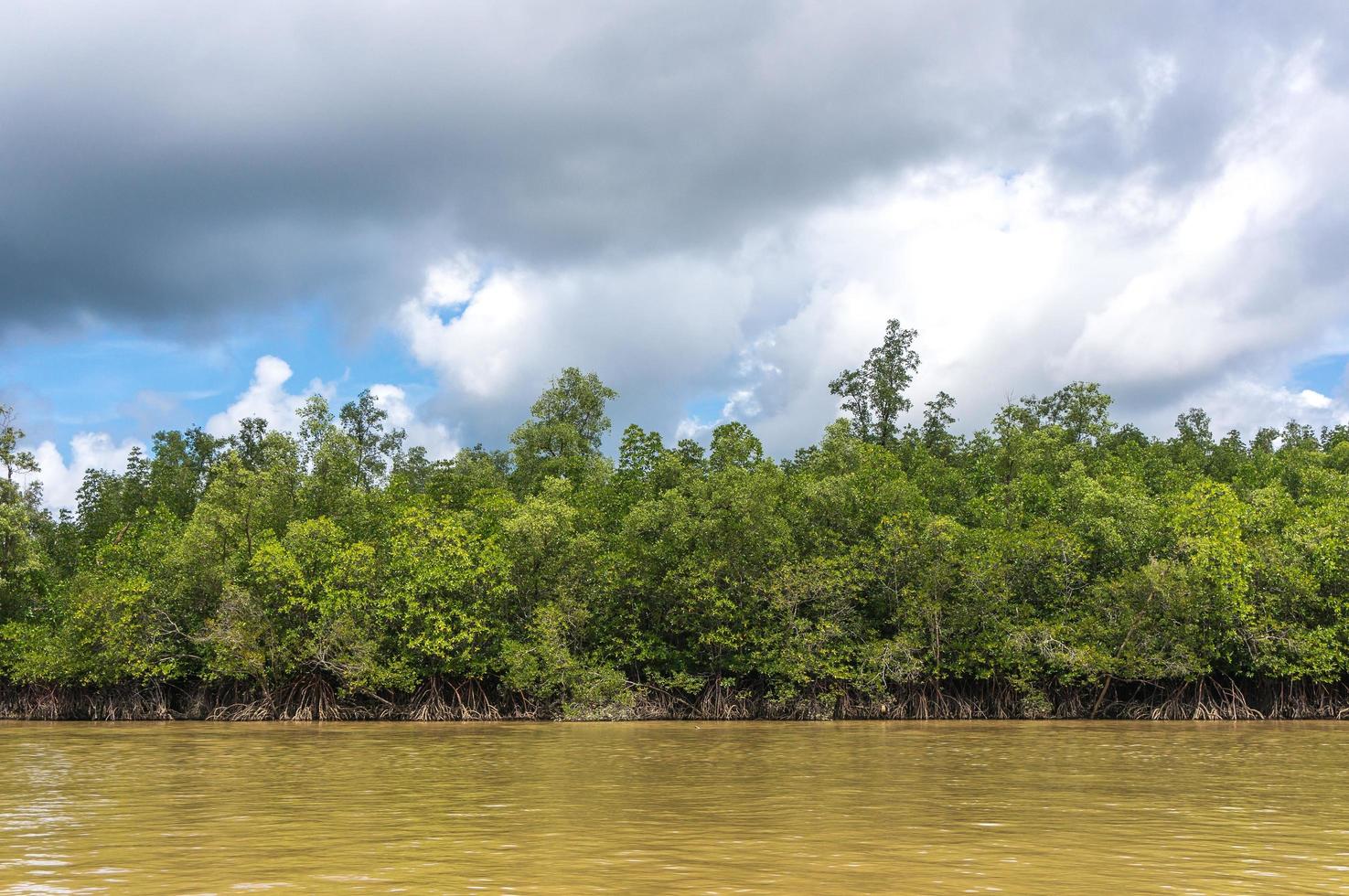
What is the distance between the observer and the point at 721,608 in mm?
37375

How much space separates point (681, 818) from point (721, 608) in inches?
1025

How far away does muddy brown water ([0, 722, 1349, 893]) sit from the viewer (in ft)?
26.6

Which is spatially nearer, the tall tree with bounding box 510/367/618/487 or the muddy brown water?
the muddy brown water

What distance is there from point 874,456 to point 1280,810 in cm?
3752

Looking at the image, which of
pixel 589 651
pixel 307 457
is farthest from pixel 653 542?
pixel 307 457

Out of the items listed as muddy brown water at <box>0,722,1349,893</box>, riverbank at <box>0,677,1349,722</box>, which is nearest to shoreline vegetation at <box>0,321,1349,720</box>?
riverbank at <box>0,677,1349,722</box>

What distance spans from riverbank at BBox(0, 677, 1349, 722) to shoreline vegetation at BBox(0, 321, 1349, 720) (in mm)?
107

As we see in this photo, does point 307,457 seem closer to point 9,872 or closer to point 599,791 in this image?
point 599,791

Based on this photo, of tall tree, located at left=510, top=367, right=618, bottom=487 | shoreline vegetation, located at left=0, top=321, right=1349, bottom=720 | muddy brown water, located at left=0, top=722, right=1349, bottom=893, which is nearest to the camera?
muddy brown water, located at left=0, top=722, right=1349, bottom=893

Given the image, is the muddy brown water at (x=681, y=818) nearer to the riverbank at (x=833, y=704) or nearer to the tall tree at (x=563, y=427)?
the riverbank at (x=833, y=704)

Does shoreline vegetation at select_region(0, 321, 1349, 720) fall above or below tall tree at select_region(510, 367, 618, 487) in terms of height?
below

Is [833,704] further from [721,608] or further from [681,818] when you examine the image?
[681,818]

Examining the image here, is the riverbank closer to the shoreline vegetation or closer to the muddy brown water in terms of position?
the shoreline vegetation

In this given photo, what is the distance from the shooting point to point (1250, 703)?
121 feet
